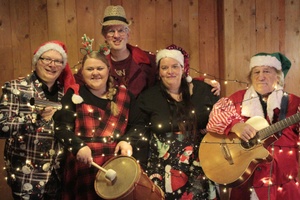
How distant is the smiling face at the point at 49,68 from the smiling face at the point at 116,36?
1.56 ft

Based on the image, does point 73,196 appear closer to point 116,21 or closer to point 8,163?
point 8,163

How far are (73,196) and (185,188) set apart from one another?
29.2 inches

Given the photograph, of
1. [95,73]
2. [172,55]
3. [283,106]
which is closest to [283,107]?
[283,106]

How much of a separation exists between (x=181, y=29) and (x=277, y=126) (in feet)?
5.73

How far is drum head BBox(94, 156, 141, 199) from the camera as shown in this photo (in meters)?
2.00

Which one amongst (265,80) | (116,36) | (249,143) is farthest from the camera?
(116,36)

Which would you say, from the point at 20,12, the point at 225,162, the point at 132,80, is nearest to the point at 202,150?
the point at 225,162

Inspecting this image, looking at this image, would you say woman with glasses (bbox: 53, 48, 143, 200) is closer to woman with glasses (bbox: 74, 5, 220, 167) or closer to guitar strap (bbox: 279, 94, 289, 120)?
woman with glasses (bbox: 74, 5, 220, 167)

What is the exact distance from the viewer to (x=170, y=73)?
2.51m

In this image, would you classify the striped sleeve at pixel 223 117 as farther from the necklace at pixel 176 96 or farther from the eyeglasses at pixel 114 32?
the eyeglasses at pixel 114 32

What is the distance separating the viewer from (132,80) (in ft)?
9.12

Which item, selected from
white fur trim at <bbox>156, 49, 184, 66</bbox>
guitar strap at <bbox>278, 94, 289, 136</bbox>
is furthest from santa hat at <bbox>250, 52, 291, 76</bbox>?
white fur trim at <bbox>156, 49, 184, 66</bbox>

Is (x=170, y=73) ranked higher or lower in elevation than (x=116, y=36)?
lower

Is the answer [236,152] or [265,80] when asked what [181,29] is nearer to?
[265,80]
